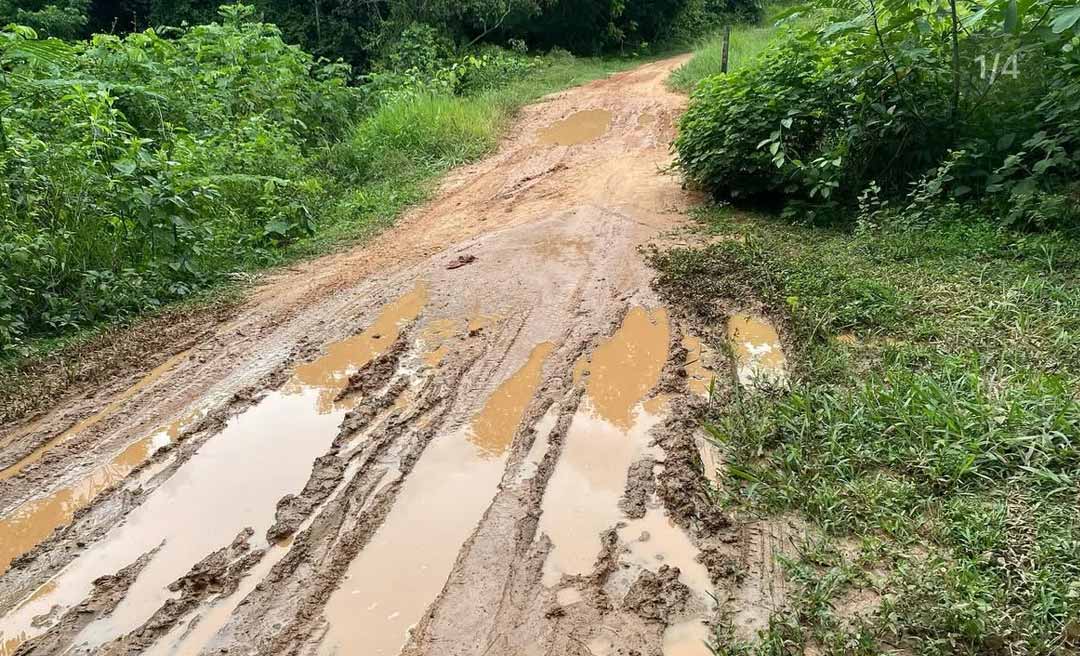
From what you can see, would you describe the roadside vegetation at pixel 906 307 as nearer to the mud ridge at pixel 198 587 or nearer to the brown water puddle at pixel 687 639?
the brown water puddle at pixel 687 639

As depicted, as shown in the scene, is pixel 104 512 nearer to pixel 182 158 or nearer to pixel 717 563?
pixel 717 563

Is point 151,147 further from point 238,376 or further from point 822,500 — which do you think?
point 822,500

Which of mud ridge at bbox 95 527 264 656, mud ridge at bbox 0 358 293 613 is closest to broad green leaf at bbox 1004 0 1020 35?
mud ridge at bbox 0 358 293 613

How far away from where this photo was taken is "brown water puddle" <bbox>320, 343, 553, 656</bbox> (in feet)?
9.12

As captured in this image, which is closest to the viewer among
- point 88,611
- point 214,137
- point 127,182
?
point 88,611

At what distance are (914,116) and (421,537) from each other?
549 centimetres

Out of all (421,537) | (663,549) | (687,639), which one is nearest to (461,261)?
(421,537)

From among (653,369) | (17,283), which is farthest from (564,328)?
(17,283)

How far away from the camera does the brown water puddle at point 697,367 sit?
14.2 feet

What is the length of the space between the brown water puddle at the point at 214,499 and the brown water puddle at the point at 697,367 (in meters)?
1.96

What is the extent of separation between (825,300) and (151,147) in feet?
23.8

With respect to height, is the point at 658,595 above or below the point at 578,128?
below

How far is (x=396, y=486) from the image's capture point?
3537 mm

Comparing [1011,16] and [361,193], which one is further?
[361,193]
